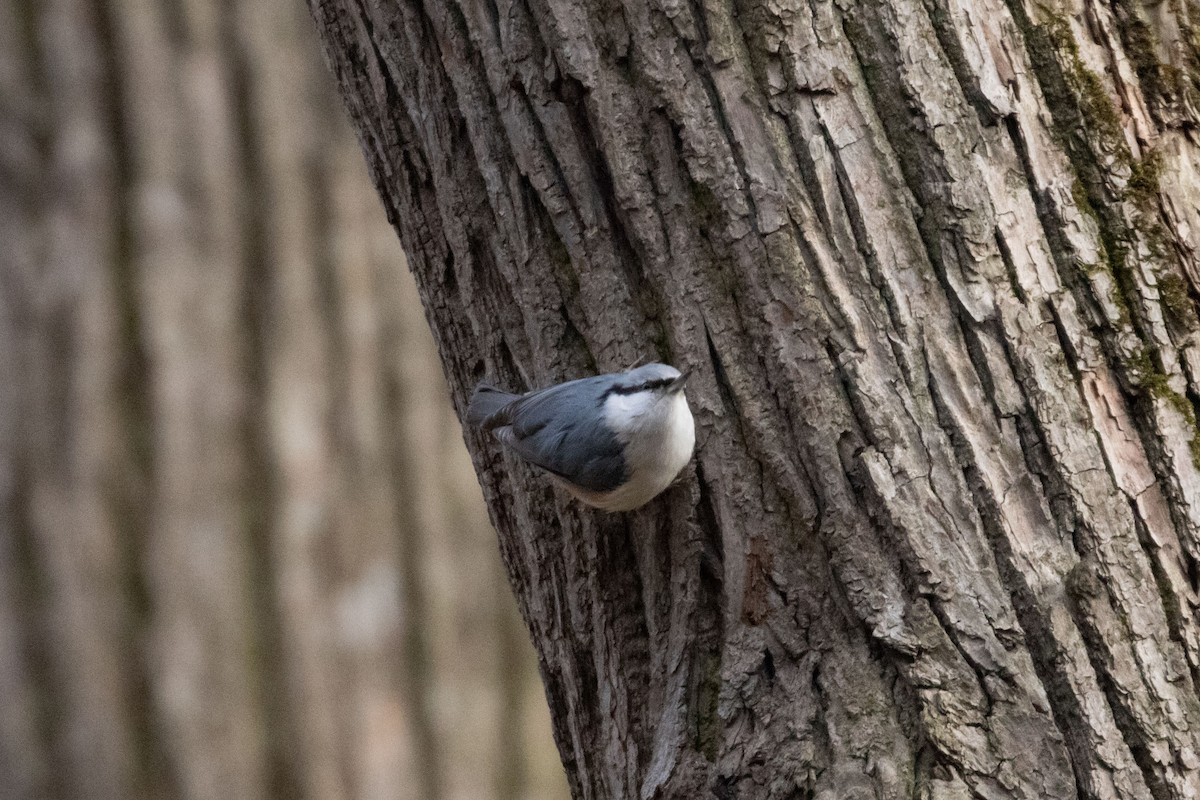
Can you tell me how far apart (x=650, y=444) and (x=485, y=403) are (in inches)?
14.2

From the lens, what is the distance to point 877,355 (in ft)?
5.63

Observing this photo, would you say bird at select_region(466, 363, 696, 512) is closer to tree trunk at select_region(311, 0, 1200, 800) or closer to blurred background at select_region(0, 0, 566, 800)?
tree trunk at select_region(311, 0, 1200, 800)

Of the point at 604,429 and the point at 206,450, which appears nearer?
the point at 604,429

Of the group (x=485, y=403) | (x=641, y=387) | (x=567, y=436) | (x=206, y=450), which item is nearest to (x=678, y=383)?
(x=641, y=387)

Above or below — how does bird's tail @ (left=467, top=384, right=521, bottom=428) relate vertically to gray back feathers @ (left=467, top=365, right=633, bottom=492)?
above

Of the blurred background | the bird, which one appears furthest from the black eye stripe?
the blurred background

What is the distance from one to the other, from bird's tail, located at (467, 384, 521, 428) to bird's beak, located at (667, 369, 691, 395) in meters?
0.33

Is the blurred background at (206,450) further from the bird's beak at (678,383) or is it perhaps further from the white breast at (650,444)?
the bird's beak at (678,383)

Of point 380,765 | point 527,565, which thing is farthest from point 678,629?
point 380,765

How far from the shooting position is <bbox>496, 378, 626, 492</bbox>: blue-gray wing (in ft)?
6.45

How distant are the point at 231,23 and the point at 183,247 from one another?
2.46ft

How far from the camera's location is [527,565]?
2.09 metres

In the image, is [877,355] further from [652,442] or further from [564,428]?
[564,428]

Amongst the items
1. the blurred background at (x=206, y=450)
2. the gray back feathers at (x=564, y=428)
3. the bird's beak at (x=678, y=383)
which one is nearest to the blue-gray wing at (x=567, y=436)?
the gray back feathers at (x=564, y=428)
